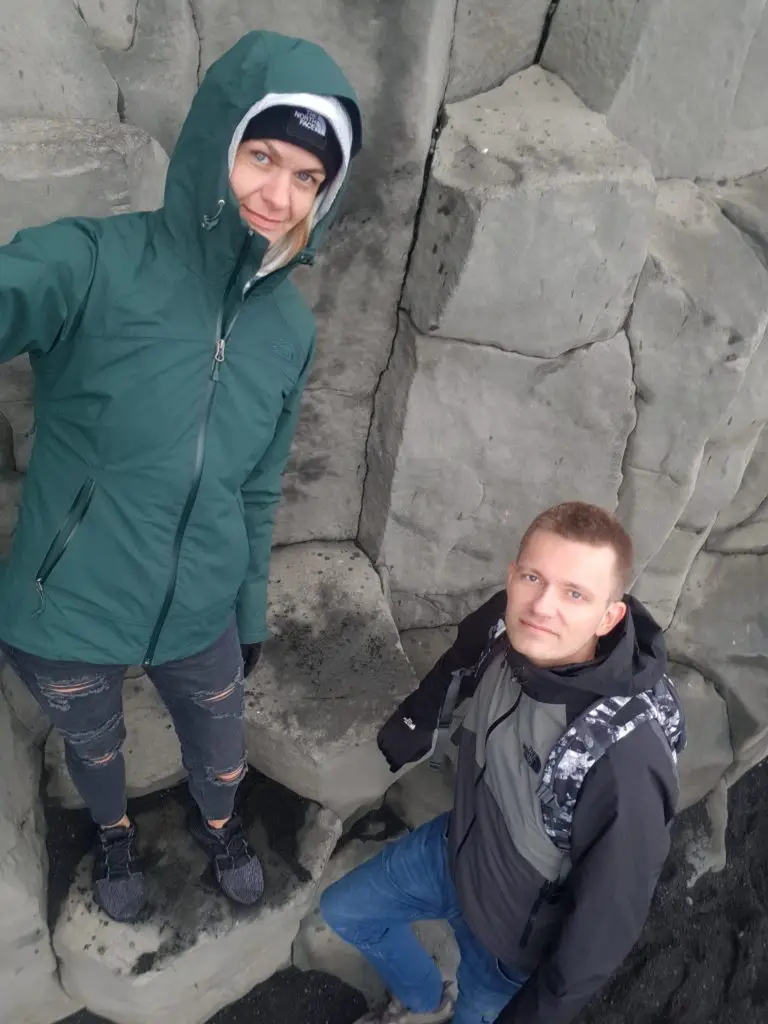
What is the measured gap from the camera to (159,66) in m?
1.57

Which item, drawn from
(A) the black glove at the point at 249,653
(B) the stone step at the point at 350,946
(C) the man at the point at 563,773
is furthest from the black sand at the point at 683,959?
(C) the man at the point at 563,773

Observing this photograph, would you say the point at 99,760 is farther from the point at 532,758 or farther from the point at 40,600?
the point at 532,758

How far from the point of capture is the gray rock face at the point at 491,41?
167 cm

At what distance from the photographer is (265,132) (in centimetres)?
113

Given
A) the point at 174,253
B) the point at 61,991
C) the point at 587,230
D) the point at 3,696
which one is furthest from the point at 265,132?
the point at 61,991

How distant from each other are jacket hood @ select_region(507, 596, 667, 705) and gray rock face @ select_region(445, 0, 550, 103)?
45.3 inches

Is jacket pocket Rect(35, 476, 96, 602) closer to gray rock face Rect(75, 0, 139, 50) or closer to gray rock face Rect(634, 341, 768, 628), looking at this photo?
gray rock face Rect(75, 0, 139, 50)

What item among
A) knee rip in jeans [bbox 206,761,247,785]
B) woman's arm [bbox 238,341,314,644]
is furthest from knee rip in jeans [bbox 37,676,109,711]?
knee rip in jeans [bbox 206,761,247,785]

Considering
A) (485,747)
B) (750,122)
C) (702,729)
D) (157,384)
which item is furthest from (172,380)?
(702,729)

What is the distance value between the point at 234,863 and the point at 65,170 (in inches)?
61.2

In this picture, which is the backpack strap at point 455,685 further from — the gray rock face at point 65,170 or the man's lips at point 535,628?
the gray rock face at point 65,170

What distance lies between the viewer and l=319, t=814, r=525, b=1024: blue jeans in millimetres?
1812

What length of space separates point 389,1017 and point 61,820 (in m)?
1.05

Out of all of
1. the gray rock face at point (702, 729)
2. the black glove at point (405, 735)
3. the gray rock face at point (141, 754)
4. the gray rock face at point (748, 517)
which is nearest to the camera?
the black glove at point (405, 735)
